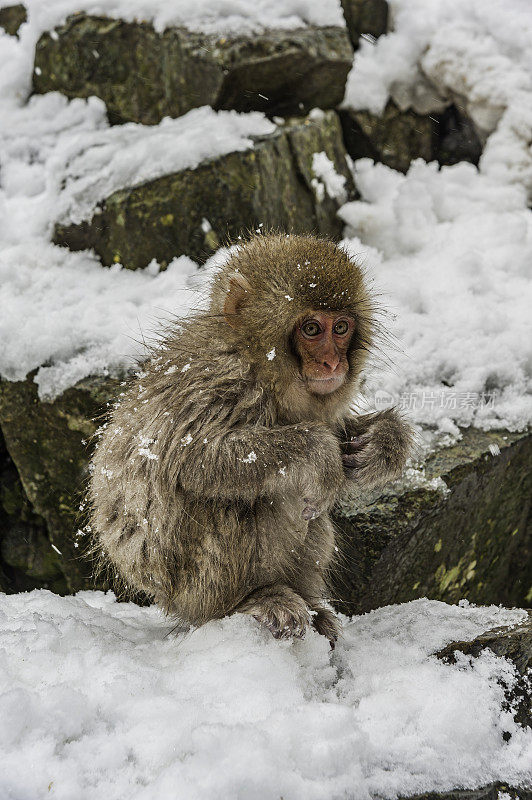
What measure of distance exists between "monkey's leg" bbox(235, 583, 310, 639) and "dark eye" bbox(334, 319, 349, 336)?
94 centimetres

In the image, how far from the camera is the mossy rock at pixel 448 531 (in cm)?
325

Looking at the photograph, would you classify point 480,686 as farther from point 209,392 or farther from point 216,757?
point 209,392

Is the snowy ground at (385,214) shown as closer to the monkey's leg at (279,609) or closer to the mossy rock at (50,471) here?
the mossy rock at (50,471)

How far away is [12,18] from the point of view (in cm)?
543

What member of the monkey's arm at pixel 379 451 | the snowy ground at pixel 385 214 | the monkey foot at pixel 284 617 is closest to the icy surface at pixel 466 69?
the snowy ground at pixel 385 214

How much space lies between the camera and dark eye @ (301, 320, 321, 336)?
2.43 meters

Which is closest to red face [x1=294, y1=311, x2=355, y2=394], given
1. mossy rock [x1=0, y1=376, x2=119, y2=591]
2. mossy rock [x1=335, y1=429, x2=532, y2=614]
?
mossy rock [x1=335, y1=429, x2=532, y2=614]

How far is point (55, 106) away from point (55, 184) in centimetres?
88

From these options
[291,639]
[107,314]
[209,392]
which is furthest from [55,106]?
[291,639]

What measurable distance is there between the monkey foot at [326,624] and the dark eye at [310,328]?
3.41 feet

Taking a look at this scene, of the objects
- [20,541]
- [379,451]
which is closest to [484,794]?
[379,451]

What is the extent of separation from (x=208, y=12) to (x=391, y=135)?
167cm

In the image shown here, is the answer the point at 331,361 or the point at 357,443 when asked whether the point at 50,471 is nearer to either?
the point at 357,443

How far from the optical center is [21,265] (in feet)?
13.8
